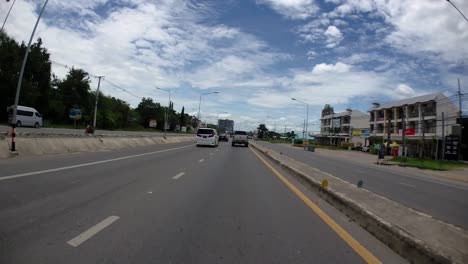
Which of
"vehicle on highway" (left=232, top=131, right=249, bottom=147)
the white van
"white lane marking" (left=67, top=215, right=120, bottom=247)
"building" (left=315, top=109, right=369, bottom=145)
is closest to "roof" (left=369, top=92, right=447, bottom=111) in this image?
"building" (left=315, top=109, right=369, bottom=145)

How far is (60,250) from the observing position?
15.4 ft

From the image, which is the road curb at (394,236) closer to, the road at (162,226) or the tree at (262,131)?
the road at (162,226)

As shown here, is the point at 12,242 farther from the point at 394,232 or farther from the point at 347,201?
the point at 347,201

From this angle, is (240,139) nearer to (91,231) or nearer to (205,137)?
(205,137)

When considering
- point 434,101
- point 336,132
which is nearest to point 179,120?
point 336,132

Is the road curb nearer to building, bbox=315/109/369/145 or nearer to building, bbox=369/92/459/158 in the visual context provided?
building, bbox=369/92/459/158

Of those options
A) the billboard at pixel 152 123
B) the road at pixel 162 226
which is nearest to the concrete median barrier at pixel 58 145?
the road at pixel 162 226

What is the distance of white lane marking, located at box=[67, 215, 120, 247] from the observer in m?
5.05

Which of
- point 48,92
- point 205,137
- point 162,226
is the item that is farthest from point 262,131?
point 162,226

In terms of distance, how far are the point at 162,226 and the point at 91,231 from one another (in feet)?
3.62

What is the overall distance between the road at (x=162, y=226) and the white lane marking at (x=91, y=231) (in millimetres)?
14

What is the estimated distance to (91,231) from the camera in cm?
562

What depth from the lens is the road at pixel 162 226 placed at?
4789mm

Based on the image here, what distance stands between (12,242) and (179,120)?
156158 millimetres
